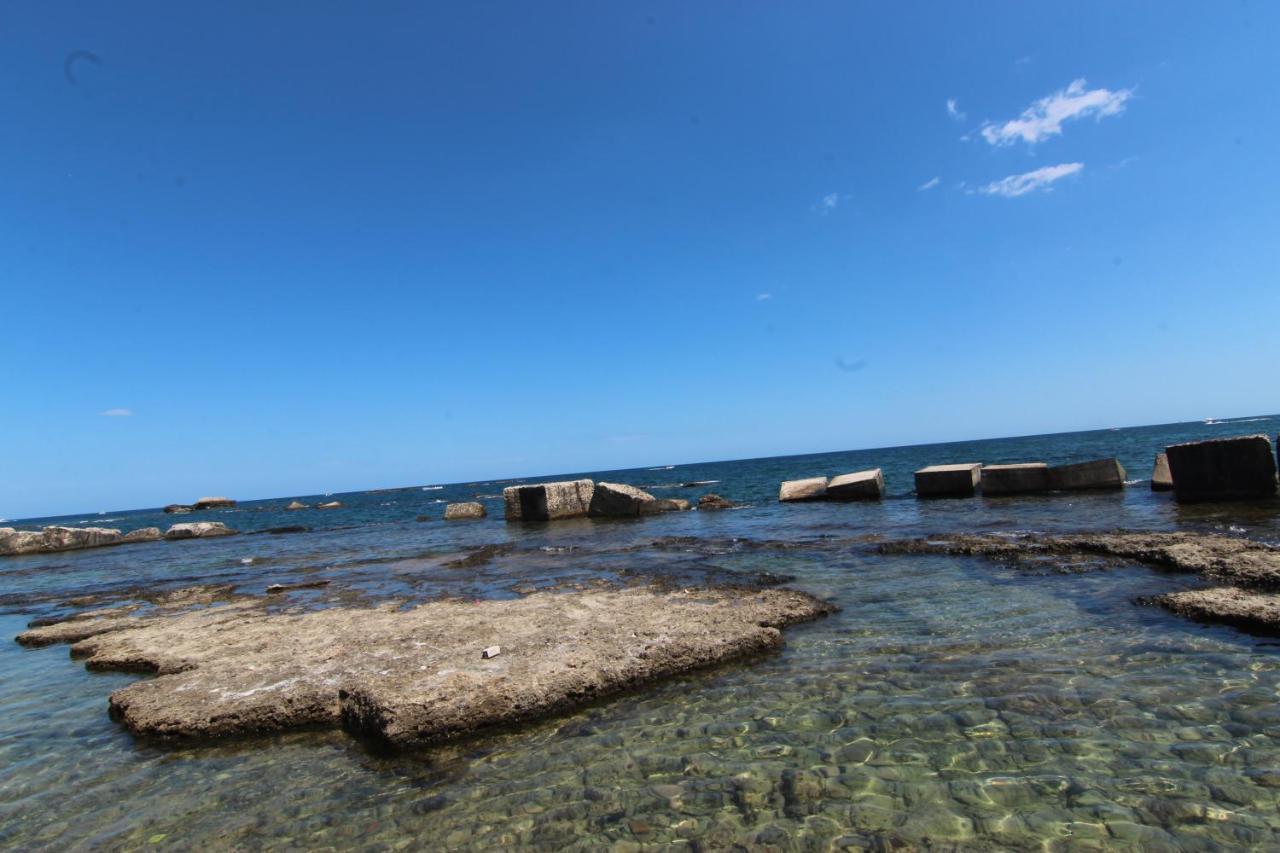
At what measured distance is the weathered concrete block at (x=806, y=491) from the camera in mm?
22797

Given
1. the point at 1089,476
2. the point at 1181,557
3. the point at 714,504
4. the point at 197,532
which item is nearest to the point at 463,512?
the point at 714,504

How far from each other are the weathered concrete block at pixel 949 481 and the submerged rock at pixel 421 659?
48.6 ft

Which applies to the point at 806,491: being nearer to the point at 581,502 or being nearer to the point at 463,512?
the point at 581,502

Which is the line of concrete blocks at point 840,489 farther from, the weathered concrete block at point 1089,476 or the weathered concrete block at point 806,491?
the weathered concrete block at point 1089,476

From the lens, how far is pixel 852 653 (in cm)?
529

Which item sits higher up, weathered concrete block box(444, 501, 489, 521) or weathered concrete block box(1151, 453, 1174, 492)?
weathered concrete block box(444, 501, 489, 521)

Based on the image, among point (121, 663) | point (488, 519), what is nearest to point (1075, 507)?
point (121, 663)

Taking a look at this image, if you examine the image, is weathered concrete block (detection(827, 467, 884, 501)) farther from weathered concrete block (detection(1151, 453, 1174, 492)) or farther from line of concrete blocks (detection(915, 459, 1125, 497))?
weathered concrete block (detection(1151, 453, 1174, 492))

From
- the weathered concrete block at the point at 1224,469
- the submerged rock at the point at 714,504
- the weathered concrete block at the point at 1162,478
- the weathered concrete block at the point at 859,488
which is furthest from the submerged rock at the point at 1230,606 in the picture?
the submerged rock at the point at 714,504

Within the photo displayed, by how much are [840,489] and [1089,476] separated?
7.08 metres

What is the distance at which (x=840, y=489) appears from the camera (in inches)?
869

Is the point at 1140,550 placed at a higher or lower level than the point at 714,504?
lower

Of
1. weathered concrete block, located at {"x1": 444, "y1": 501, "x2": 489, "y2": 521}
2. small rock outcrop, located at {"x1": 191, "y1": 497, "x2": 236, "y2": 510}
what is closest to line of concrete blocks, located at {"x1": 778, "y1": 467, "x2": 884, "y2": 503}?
weathered concrete block, located at {"x1": 444, "y1": 501, "x2": 489, "y2": 521}

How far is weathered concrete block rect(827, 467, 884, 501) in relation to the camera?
21509mm
